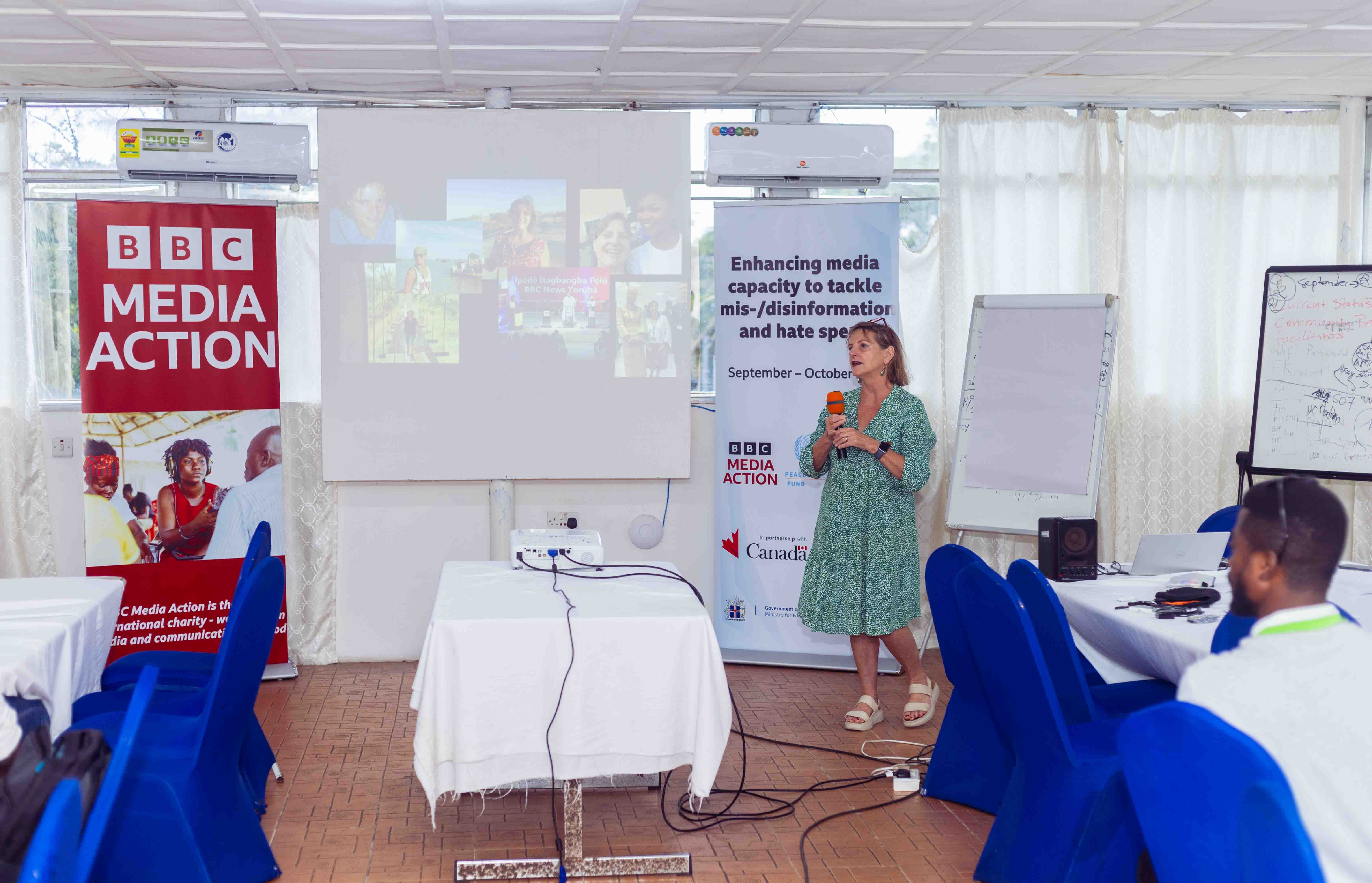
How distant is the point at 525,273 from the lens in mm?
4582

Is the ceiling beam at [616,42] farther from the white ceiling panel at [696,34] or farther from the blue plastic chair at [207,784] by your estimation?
the blue plastic chair at [207,784]

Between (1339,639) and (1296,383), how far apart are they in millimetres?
3337

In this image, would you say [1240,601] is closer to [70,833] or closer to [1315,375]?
[70,833]

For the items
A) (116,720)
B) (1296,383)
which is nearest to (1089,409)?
(1296,383)

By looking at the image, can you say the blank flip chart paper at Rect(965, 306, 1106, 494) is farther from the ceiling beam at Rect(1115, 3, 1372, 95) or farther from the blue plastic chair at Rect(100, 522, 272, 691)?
the blue plastic chair at Rect(100, 522, 272, 691)

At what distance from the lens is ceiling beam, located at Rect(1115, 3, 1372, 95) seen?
3.84m

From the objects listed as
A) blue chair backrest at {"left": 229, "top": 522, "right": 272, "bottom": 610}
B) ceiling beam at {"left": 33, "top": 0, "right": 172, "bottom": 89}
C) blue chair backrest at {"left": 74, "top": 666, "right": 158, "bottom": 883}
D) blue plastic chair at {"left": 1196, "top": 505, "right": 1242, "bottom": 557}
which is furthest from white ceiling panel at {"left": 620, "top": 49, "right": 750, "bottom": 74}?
blue chair backrest at {"left": 74, "top": 666, "right": 158, "bottom": 883}

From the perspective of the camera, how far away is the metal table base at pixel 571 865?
270 centimetres

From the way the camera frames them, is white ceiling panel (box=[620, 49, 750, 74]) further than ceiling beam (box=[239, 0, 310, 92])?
Yes

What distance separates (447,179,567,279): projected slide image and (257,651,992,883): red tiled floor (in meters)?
1.97

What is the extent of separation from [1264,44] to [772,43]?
198 centimetres

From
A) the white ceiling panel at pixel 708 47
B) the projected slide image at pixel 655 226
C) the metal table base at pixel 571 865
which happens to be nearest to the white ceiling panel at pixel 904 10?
the white ceiling panel at pixel 708 47

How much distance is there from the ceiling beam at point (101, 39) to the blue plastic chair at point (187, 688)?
1.93m

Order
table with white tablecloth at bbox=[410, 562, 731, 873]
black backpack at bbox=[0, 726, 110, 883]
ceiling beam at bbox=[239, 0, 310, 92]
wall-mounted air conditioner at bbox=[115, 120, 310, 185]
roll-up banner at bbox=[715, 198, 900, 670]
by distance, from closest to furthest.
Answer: black backpack at bbox=[0, 726, 110, 883] < table with white tablecloth at bbox=[410, 562, 731, 873] < ceiling beam at bbox=[239, 0, 310, 92] < wall-mounted air conditioner at bbox=[115, 120, 310, 185] < roll-up banner at bbox=[715, 198, 900, 670]
